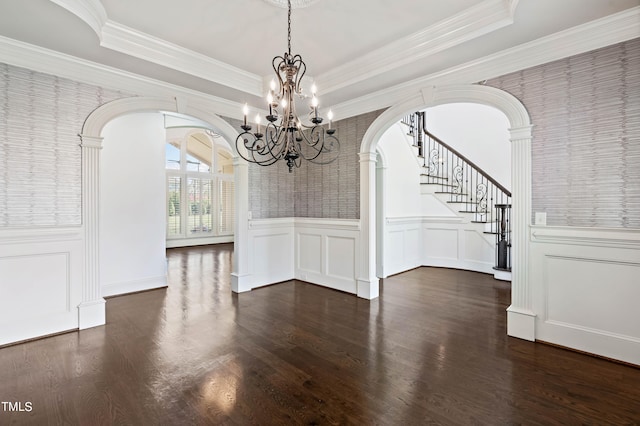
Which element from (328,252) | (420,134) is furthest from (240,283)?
(420,134)

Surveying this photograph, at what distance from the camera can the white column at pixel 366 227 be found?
439 cm

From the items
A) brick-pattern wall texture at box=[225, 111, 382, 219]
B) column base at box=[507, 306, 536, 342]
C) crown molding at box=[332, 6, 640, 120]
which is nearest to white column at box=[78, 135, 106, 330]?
brick-pattern wall texture at box=[225, 111, 382, 219]

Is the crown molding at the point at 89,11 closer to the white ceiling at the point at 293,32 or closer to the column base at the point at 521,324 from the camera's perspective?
the white ceiling at the point at 293,32

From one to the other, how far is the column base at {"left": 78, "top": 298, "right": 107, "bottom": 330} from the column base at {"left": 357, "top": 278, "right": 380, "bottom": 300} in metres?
3.30

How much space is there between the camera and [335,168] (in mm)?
4875

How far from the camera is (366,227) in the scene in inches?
174

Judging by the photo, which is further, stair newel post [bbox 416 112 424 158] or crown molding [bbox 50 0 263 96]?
stair newel post [bbox 416 112 424 158]

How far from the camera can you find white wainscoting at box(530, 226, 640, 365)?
8.34 feet

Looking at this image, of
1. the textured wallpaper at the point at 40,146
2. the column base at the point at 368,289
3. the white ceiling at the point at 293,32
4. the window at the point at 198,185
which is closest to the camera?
the white ceiling at the point at 293,32

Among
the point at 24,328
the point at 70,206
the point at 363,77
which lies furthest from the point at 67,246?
the point at 363,77

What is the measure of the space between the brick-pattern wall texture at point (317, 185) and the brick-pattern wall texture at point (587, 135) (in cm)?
206

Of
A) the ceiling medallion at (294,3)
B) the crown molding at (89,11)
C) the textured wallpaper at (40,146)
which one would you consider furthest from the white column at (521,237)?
the textured wallpaper at (40,146)

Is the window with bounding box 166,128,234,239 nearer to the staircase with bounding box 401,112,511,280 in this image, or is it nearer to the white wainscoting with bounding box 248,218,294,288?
the white wainscoting with bounding box 248,218,294,288

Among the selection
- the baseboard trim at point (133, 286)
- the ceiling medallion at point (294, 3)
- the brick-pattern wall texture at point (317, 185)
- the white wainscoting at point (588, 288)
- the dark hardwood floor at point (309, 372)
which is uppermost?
the ceiling medallion at point (294, 3)
